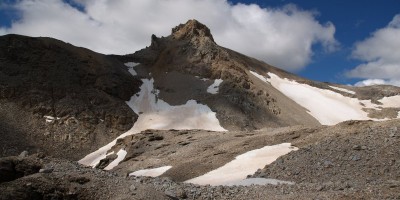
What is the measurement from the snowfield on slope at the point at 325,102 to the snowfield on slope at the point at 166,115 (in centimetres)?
2659

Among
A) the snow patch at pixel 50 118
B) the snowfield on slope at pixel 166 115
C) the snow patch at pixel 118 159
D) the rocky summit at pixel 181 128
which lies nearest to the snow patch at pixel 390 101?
the rocky summit at pixel 181 128

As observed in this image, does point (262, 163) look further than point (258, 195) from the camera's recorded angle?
Yes

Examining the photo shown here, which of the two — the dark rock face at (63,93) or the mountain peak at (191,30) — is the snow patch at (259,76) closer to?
the mountain peak at (191,30)

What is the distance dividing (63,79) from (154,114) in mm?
15180

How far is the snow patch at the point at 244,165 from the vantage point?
1026 inches

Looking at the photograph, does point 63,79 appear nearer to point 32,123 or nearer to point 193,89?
point 32,123

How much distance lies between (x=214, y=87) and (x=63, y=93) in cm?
2666

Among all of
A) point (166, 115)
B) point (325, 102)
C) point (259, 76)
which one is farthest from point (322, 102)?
point (166, 115)

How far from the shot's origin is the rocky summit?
53.7ft

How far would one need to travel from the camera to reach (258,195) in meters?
16.9

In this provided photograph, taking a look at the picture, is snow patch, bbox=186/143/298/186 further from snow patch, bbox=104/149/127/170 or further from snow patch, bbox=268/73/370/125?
snow patch, bbox=268/73/370/125

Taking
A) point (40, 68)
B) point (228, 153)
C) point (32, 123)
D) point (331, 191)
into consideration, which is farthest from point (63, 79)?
point (331, 191)

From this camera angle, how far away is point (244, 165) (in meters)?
28.4

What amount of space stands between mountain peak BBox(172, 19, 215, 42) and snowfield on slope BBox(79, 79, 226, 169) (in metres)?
20.7
